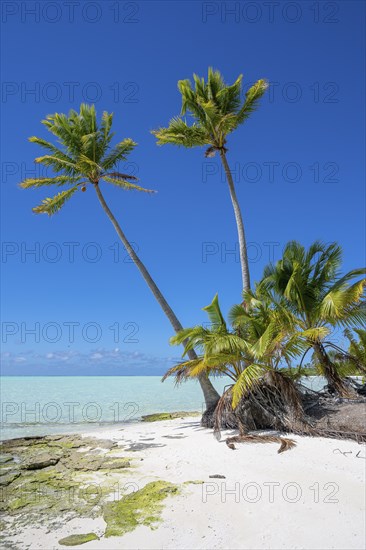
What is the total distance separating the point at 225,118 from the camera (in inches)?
545

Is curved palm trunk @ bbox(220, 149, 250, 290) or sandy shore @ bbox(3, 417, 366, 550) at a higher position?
curved palm trunk @ bbox(220, 149, 250, 290)

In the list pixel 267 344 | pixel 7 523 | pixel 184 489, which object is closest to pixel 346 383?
pixel 267 344

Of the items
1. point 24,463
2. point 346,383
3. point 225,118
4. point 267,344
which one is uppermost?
point 225,118

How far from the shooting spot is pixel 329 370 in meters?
10.7

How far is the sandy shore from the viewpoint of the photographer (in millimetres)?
4164

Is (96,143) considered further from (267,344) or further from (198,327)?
(267,344)

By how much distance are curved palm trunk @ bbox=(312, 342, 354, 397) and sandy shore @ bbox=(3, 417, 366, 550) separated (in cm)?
280

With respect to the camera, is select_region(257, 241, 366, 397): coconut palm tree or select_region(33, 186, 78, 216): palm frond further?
select_region(33, 186, 78, 216): palm frond

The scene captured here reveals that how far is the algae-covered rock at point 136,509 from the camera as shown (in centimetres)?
457

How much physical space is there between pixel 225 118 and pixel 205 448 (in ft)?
36.1

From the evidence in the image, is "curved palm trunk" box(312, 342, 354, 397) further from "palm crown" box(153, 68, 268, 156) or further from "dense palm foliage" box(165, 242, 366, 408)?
"palm crown" box(153, 68, 268, 156)

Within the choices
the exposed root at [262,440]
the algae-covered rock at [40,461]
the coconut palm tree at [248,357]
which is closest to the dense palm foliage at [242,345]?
the coconut palm tree at [248,357]

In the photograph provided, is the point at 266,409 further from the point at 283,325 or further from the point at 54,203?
the point at 54,203

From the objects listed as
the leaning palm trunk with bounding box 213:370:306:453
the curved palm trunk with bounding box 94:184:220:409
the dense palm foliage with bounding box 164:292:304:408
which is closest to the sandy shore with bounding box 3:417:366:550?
the leaning palm trunk with bounding box 213:370:306:453
